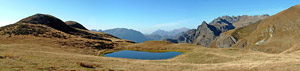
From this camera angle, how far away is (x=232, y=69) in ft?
97.8

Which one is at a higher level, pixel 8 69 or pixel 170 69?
pixel 8 69

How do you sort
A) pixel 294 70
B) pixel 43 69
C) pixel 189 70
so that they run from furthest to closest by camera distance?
pixel 189 70
pixel 294 70
pixel 43 69

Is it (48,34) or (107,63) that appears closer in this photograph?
(107,63)

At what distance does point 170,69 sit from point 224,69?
1023 centimetres

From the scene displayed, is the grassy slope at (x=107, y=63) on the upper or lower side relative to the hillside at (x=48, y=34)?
lower

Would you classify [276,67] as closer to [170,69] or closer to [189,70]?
[189,70]

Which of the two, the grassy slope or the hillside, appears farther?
the hillside

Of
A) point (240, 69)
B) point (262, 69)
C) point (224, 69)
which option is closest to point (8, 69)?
point (224, 69)

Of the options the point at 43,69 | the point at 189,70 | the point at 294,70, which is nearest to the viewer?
the point at 43,69

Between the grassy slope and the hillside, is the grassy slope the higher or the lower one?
the lower one

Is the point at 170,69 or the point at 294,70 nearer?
the point at 294,70

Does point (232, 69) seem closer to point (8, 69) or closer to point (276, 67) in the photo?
point (276, 67)

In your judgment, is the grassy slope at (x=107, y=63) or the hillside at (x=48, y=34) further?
the hillside at (x=48, y=34)

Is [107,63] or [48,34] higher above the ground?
[48,34]
